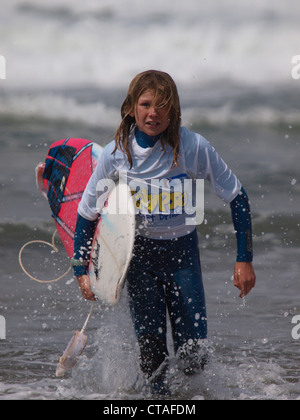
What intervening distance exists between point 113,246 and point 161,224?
23 cm

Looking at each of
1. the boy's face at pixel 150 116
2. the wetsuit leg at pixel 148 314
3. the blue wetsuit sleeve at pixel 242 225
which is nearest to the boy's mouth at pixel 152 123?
the boy's face at pixel 150 116

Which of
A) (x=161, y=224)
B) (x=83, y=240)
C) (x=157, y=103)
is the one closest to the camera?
(x=157, y=103)

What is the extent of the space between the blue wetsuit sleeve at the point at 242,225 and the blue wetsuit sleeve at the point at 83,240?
2.03 feet

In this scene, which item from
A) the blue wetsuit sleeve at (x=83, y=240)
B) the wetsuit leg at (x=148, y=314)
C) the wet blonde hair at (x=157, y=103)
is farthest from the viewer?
the blue wetsuit sleeve at (x=83, y=240)

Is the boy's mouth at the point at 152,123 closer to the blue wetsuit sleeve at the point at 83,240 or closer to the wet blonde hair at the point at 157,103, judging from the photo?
the wet blonde hair at the point at 157,103

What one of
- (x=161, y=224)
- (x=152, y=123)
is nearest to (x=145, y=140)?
(x=152, y=123)

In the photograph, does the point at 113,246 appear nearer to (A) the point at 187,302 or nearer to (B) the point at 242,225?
(A) the point at 187,302

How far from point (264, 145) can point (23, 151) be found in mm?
3075

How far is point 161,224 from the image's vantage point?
2.97m

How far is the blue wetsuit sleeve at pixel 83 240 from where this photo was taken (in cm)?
312

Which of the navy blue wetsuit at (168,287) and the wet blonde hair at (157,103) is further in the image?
the navy blue wetsuit at (168,287)

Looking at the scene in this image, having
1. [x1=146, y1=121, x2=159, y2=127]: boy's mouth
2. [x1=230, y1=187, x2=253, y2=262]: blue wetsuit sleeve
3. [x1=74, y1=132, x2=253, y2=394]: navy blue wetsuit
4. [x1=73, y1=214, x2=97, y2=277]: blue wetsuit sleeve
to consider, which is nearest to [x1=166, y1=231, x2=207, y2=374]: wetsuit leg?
[x1=74, y1=132, x2=253, y2=394]: navy blue wetsuit

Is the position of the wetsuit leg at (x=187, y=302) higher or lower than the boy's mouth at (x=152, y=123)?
lower
